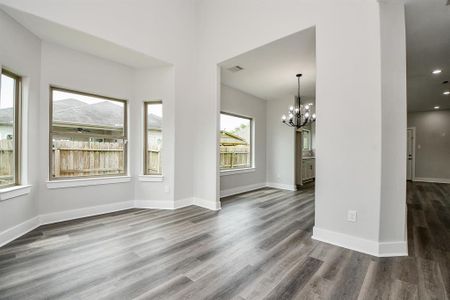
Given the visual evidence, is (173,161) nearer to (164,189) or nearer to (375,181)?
(164,189)

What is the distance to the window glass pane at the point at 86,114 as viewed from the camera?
11.0ft

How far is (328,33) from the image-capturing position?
2562 millimetres

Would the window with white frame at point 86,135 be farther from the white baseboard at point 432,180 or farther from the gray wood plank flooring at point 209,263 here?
the white baseboard at point 432,180

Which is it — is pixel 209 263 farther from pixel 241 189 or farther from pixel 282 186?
pixel 282 186

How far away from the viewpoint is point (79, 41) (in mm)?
3086

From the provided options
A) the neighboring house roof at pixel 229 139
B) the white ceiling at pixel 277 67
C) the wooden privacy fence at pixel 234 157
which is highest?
the white ceiling at pixel 277 67

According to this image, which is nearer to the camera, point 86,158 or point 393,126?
point 393,126

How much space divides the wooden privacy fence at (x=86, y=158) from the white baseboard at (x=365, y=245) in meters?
3.69

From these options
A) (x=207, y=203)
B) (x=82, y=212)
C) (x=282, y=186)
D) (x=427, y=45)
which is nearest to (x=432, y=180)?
(x=282, y=186)

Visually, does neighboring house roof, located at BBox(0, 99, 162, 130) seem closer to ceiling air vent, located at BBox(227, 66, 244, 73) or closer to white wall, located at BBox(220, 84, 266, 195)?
ceiling air vent, located at BBox(227, 66, 244, 73)

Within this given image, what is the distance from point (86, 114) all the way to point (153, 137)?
46.8 inches

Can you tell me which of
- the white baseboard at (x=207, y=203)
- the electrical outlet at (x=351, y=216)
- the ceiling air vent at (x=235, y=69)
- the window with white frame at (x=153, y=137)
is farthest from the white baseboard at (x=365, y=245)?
the ceiling air vent at (x=235, y=69)

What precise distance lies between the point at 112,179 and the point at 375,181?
13.2 feet

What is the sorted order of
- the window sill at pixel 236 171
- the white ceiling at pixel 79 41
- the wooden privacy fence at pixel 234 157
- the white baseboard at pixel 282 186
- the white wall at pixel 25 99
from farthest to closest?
the white baseboard at pixel 282 186 → the wooden privacy fence at pixel 234 157 → the window sill at pixel 236 171 → the white ceiling at pixel 79 41 → the white wall at pixel 25 99
